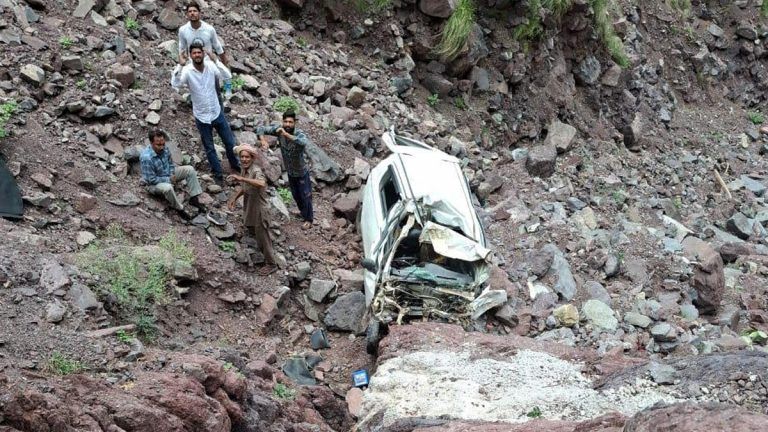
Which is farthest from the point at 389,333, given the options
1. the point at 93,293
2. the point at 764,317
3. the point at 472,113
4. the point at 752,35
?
the point at 752,35

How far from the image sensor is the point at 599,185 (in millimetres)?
14812

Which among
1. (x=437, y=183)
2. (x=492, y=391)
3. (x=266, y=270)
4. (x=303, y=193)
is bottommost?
(x=266, y=270)

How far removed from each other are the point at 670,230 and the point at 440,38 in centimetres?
554

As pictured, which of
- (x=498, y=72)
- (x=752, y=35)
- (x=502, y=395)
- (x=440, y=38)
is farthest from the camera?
(x=752, y=35)

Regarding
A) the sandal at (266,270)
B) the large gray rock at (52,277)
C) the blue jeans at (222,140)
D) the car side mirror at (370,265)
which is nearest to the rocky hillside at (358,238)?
the large gray rock at (52,277)

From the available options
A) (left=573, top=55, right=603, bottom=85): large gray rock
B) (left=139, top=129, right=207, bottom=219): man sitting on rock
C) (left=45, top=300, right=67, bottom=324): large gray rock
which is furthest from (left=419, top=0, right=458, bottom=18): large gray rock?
(left=45, top=300, right=67, bottom=324): large gray rock

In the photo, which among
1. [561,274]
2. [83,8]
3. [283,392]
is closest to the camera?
[283,392]

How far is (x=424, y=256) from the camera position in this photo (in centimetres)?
906

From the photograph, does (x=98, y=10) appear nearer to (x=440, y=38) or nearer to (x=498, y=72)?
(x=440, y=38)

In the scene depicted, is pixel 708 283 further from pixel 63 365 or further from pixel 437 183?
pixel 63 365

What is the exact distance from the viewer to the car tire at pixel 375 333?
28.6 ft

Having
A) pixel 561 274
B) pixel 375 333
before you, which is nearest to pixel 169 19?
pixel 375 333

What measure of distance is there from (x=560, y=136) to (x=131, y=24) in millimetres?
8647

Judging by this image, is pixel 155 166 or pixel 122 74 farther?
pixel 122 74
